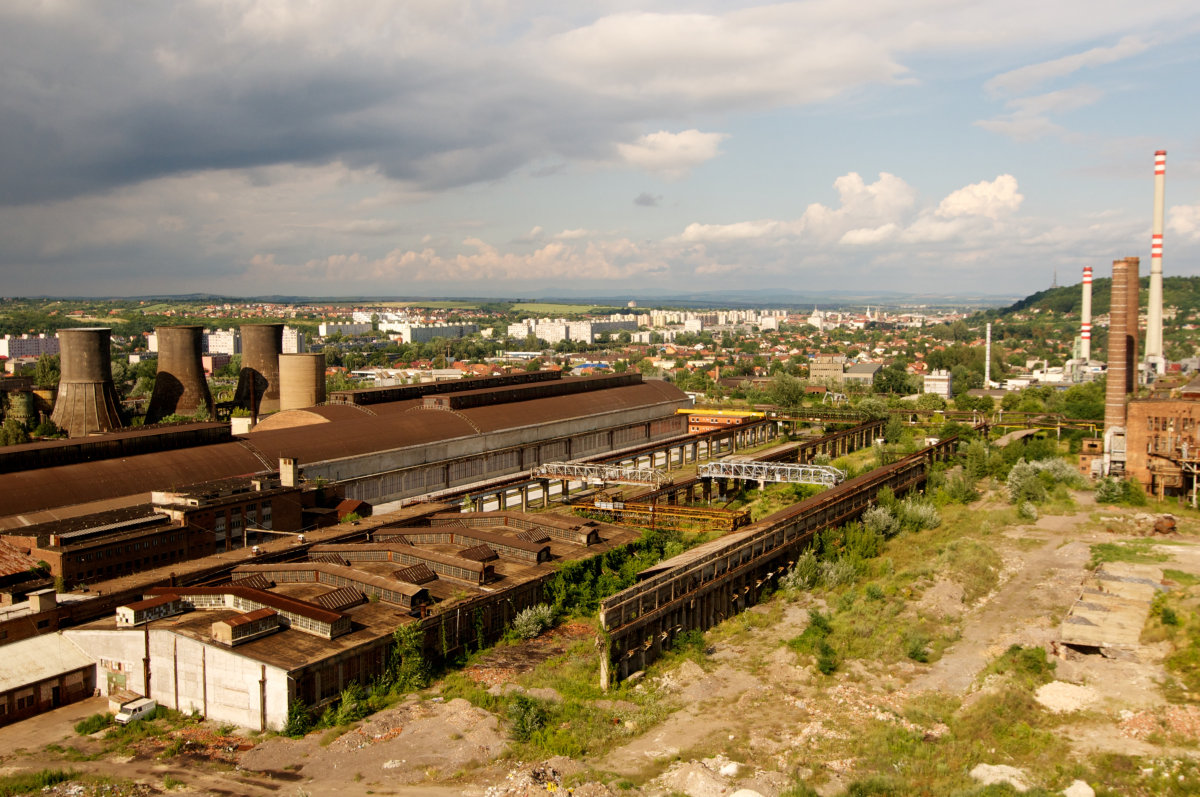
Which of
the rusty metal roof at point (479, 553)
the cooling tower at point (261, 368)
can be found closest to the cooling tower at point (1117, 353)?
the rusty metal roof at point (479, 553)

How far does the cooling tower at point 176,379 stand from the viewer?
191 feet

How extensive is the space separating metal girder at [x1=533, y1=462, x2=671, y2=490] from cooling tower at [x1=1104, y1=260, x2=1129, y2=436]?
25.7 m

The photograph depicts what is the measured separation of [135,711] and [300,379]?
3853 cm

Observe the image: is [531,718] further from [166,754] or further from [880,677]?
[880,677]

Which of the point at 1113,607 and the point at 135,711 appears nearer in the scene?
the point at 135,711

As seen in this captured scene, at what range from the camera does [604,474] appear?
40.8 m

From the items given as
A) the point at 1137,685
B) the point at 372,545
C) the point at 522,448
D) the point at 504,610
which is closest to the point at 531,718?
the point at 504,610

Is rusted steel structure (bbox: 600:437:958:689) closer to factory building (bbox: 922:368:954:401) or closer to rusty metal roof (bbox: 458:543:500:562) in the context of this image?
rusty metal roof (bbox: 458:543:500:562)

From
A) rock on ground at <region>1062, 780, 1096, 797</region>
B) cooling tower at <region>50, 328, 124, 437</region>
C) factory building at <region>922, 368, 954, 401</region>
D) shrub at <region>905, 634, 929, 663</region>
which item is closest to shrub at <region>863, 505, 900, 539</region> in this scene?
shrub at <region>905, 634, 929, 663</region>

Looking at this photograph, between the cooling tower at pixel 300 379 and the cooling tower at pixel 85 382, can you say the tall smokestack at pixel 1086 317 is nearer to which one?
the cooling tower at pixel 300 379

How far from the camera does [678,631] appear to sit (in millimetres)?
24766

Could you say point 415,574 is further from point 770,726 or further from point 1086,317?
point 1086,317

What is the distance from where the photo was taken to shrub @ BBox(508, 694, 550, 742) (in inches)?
732

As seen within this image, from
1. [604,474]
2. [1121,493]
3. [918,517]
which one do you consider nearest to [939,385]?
[1121,493]
